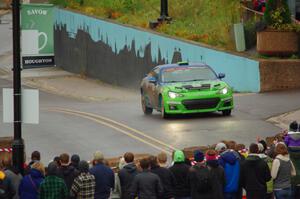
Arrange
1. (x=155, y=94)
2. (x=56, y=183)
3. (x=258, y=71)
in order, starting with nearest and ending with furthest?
1. (x=56, y=183)
2. (x=155, y=94)
3. (x=258, y=71)

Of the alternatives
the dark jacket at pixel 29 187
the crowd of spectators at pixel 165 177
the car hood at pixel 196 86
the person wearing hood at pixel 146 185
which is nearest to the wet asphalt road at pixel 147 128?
the car hood at pixel 196 86

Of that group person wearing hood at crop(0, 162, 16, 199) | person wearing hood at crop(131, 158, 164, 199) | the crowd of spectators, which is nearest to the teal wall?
the crowd of spectators

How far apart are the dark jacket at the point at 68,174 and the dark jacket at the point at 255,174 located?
2.63 m

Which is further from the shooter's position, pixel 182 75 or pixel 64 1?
pixel 64 1

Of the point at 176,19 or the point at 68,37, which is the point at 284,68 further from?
the point at 68,37

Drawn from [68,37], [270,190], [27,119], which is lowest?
[270,190]

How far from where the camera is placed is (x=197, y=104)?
2714 centimetres

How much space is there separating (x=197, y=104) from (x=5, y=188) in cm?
1350

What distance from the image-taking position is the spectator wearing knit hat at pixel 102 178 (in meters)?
14.9

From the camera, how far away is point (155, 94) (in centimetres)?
2830

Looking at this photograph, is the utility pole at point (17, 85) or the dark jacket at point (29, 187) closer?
the dark jacket at point (29, 187)

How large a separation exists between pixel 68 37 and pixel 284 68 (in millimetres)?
21860

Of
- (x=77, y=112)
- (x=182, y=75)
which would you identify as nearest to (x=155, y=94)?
(x=182, y=75)

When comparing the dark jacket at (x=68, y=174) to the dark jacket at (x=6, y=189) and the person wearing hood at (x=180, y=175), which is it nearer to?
the dark jacket at (x=6, y=189)
